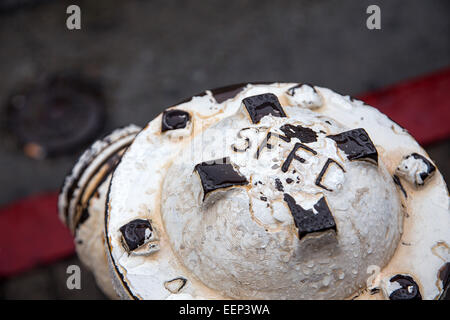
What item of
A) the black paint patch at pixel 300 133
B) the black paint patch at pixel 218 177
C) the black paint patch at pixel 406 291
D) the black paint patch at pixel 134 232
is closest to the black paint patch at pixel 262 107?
the black paint patch at pixel 300 133

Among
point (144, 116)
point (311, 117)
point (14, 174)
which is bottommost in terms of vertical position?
point (14, 174)

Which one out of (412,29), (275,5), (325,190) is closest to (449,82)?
(412,29)

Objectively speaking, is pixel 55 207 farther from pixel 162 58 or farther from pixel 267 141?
pixel 267 141

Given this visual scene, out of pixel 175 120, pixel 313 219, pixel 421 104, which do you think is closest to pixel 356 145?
pixel 313 219

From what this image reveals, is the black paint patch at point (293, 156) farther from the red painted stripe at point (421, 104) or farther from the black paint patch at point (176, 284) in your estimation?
the red painted stripe at point (421, 104)

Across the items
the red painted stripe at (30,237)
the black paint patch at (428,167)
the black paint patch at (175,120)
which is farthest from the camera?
the red painted stripe at (30,237)

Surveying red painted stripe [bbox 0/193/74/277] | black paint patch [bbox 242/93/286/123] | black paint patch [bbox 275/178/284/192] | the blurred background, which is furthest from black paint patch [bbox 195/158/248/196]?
the blurred background
